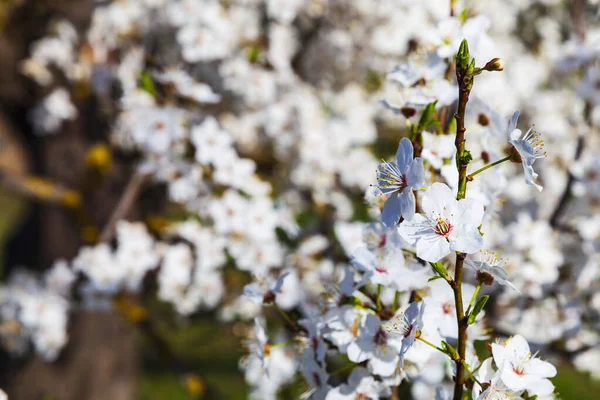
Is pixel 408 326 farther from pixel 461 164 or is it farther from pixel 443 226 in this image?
pixel 461 164

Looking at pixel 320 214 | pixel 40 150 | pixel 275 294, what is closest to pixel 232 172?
pixel 275 294

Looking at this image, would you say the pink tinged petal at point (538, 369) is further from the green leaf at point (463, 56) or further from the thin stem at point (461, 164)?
the green leaf at point (463, 56)

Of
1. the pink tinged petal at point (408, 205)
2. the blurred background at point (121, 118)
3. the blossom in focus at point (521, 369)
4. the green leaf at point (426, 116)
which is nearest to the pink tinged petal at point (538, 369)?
the blossom in focus at point (521, 369)

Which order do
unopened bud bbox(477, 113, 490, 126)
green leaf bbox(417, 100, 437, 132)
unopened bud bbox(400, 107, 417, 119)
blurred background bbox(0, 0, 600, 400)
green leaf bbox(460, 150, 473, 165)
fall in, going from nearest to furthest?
green leaf bbox(460, 150, 473, 165) < green leaf bbox(417, 100, 437, 132) < unopened bud bbox(400, 107, 417, 119) < unopened bud bbox(477, 113, 490, 126) < blurred background bbox(0, 0, 600, 400)

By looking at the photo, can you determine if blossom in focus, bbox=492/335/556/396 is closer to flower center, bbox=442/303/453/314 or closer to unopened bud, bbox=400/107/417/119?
flower center, bbox=442/303/453/314

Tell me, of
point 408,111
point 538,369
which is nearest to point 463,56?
point 408,111

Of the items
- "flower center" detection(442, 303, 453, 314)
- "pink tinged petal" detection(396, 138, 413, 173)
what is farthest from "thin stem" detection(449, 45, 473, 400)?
"flower center" detection(442, 303, 453, 314)
